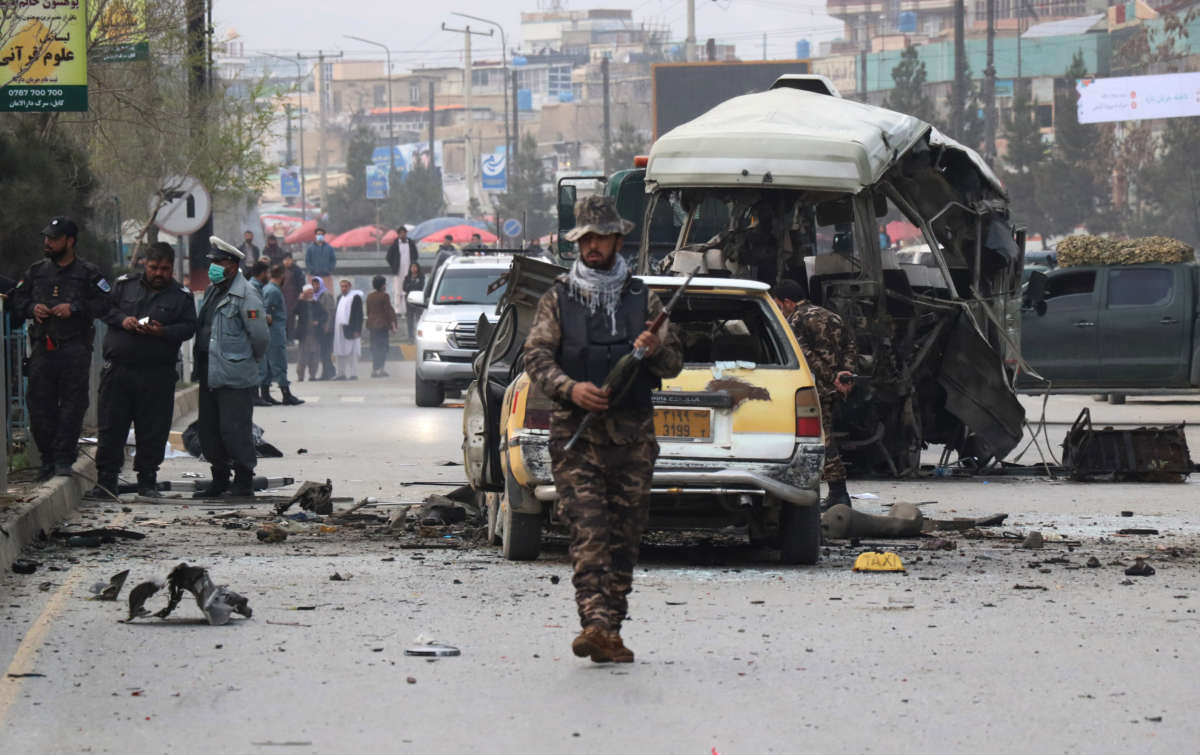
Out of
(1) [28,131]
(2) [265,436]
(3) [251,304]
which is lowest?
(2) [265,436]

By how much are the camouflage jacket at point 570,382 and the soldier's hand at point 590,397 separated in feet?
0.18

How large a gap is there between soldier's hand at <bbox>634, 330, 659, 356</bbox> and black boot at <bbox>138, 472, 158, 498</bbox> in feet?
24.9

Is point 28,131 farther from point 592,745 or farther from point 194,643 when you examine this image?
point 592,745

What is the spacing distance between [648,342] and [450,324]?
1921 cm

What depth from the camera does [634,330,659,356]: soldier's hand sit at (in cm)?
754

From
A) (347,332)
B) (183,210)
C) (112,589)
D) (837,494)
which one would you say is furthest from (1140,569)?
(347,332)

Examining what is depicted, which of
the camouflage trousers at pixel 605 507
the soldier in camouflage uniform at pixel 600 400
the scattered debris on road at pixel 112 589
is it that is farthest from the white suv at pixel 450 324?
the camouflage trousers at pixel 605 507

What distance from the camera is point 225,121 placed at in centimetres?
3672

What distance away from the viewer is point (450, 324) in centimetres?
2664

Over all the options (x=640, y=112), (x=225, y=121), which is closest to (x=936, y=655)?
(x=225, y=121)

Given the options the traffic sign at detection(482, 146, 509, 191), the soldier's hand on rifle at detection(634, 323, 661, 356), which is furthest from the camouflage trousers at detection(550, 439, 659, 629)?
the traffic sign at detection(482, 146, 509, 191)

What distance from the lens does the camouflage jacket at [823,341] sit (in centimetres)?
1247

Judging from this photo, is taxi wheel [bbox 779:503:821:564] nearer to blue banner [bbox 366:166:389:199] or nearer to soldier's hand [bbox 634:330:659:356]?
soldier's hand [bbox 634:330:659:356]

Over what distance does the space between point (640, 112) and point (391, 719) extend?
A: 173 meters
